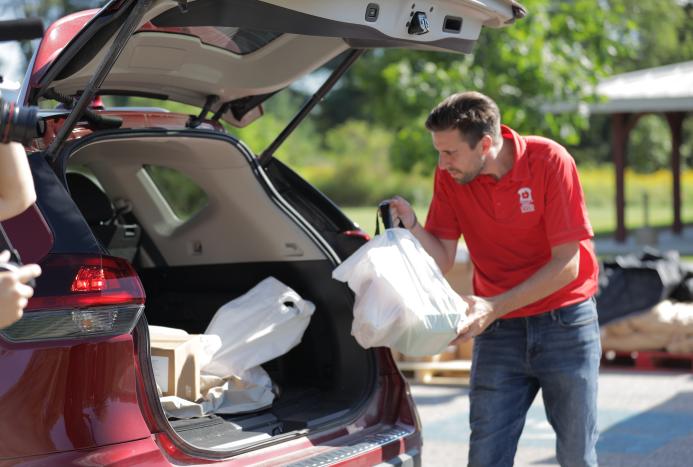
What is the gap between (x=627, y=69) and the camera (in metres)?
48.7

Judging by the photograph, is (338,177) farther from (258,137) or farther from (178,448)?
(178,448)

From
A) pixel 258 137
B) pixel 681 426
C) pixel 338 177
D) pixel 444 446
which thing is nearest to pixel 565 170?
pixel 444 446

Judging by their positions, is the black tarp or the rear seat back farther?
the black tarp

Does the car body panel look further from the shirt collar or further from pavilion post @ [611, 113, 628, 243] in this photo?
pavilion post @ [611, 113, 628, 243]

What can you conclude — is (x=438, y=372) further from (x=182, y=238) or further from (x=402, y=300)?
(x=402, y=300)

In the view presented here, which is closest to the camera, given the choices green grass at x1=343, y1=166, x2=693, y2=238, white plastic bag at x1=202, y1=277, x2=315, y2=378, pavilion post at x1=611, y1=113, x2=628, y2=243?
white plastic bag at x1=202, y1=277, x2=315, y2=378

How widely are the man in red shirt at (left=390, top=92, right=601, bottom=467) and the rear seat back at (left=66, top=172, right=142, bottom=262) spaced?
1663 millimetres

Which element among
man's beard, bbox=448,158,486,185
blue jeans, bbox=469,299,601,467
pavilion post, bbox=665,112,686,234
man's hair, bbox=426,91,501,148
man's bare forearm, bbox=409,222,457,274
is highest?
man's hair, bbox=426,91,501,148

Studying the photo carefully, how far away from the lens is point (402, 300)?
3807mm

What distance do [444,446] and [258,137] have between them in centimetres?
2567

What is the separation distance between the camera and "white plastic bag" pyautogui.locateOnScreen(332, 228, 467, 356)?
3824 mm

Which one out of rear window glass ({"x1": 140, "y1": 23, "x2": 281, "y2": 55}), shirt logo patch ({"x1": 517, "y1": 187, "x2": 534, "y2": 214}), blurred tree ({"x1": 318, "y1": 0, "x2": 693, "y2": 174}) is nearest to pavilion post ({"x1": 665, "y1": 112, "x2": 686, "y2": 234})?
blurred tree ({"x1": 318, "y1": 0, "x2": 693, "y2": 174})

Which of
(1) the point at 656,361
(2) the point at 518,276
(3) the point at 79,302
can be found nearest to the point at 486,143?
(2) the point at 518,276

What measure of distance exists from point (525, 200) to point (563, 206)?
0.16 metres
